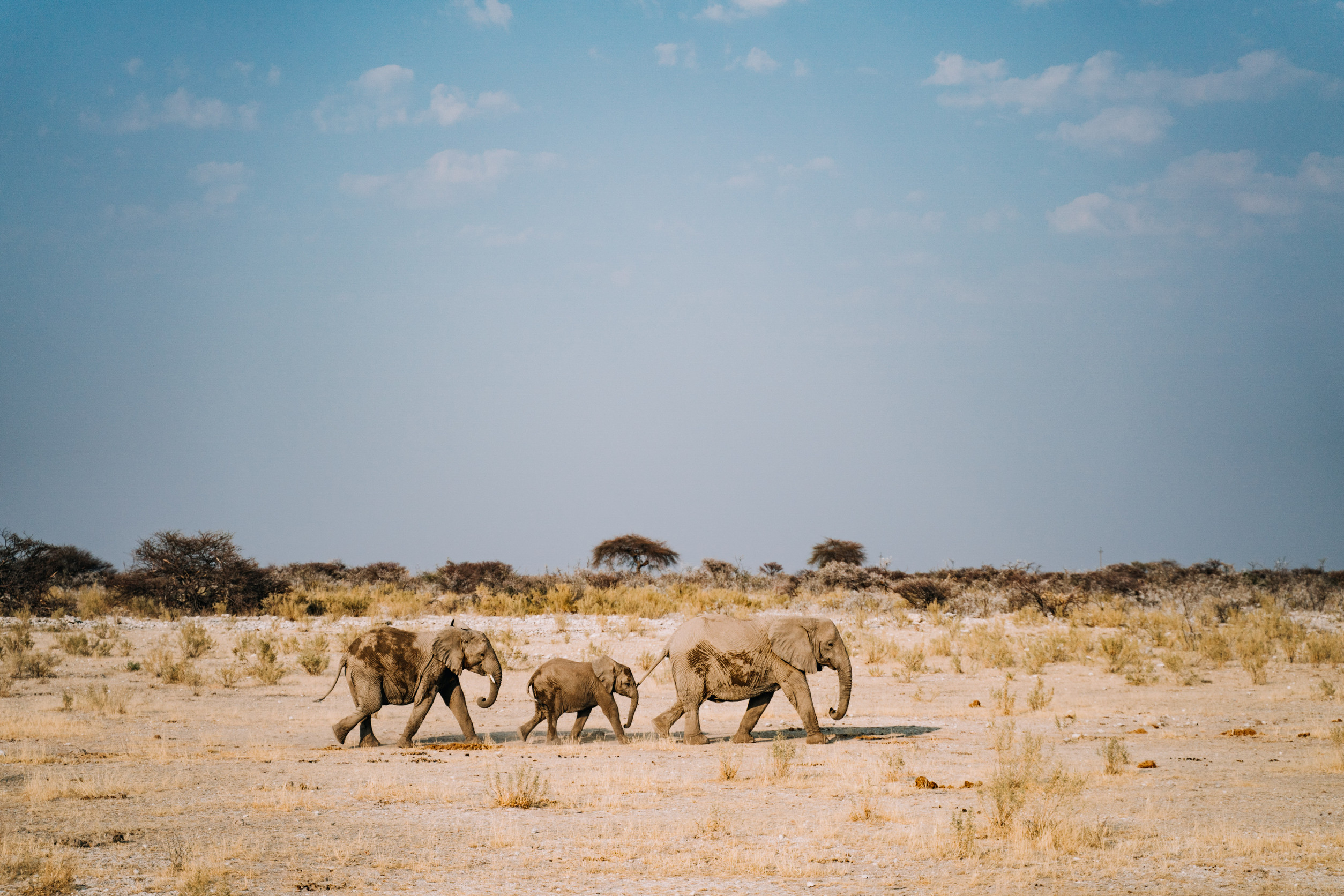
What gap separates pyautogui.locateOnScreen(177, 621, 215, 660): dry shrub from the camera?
22.8 m

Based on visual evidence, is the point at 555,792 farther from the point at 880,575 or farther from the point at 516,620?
Answer: the point at 880,575

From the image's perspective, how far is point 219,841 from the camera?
829cm

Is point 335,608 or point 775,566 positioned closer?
point 335,608

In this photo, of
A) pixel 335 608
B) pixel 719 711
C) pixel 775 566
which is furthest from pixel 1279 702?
pixel 775 566

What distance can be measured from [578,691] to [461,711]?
1.68m

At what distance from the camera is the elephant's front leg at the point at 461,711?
46.9ft

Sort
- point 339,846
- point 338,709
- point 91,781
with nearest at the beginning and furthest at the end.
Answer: point 339,846 < point 91,781 < point 338,709

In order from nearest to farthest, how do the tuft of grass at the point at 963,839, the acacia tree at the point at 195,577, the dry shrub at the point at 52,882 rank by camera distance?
the dry shrub at the point at 52,882
the tuft of grass at the point at 963,839
the acacia tree at the point at 195,577

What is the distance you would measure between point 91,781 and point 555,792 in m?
4.86

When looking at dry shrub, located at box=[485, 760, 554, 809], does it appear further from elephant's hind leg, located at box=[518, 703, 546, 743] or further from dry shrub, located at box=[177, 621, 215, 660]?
dry shrub, located at box=[177, 621, 215, 660]

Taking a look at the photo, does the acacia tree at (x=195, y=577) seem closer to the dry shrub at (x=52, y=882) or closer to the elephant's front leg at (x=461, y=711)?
the elephant's front leg at (x=461, y=711)

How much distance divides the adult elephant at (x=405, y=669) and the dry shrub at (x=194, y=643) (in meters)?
9.95

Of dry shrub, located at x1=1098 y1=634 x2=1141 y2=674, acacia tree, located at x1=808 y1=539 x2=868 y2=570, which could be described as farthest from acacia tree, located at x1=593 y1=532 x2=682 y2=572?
dry shrub, located at x1=1098 y1=634 x2=1141 y2=674

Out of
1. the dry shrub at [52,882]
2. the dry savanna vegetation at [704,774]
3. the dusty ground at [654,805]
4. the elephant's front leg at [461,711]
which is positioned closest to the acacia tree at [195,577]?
the dry savanna vegetation at [704,774]
